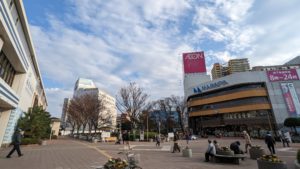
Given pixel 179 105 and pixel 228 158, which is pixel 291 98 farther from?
pixel 228 158

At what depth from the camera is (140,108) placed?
44.2 metres

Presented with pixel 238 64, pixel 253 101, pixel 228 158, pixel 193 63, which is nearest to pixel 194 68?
pixel 193 63

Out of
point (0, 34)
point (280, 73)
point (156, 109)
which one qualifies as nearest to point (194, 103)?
point (156, 109)

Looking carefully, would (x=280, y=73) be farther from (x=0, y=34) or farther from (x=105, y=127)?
(x=0, y=34)

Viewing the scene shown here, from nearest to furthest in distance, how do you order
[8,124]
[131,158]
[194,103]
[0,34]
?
[131,158]
[0,34]
[8,124]
[194,103]

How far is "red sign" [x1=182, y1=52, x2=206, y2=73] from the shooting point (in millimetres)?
62656

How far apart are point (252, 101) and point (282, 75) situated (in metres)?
10.5

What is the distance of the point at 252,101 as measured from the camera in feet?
161

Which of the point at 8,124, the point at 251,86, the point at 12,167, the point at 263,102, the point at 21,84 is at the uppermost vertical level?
the point at 251,86

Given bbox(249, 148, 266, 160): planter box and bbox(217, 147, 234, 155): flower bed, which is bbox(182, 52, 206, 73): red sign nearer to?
bbox(249, 148, 266, 160): planter box

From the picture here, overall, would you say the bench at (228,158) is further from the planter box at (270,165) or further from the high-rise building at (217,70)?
the high-rise building at (217,70)

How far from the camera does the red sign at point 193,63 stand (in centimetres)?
6266

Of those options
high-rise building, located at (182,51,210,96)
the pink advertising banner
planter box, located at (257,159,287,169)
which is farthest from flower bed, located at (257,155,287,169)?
high-rise building, located at (182,51,210,96)

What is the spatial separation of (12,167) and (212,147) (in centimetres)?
999
